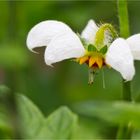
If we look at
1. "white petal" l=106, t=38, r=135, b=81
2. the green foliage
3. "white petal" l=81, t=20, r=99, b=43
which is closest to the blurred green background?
the green foliage

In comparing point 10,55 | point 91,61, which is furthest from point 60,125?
point 10,55

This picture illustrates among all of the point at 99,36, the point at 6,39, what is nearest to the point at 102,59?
the point at 99,36

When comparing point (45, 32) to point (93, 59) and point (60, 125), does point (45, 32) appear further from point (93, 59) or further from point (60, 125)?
point (60, 125)

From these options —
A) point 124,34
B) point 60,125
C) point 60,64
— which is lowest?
point 60,125

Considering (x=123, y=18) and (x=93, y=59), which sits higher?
(x=123, y=18)

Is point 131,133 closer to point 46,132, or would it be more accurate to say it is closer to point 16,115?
point 46,132

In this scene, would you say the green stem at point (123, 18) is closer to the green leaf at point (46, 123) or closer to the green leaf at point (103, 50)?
the green leaf at point (103, 50)

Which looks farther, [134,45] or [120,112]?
[134,45]

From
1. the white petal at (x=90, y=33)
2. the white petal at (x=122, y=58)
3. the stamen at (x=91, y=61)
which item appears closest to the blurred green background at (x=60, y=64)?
the white petal at (x=90, y=33)
